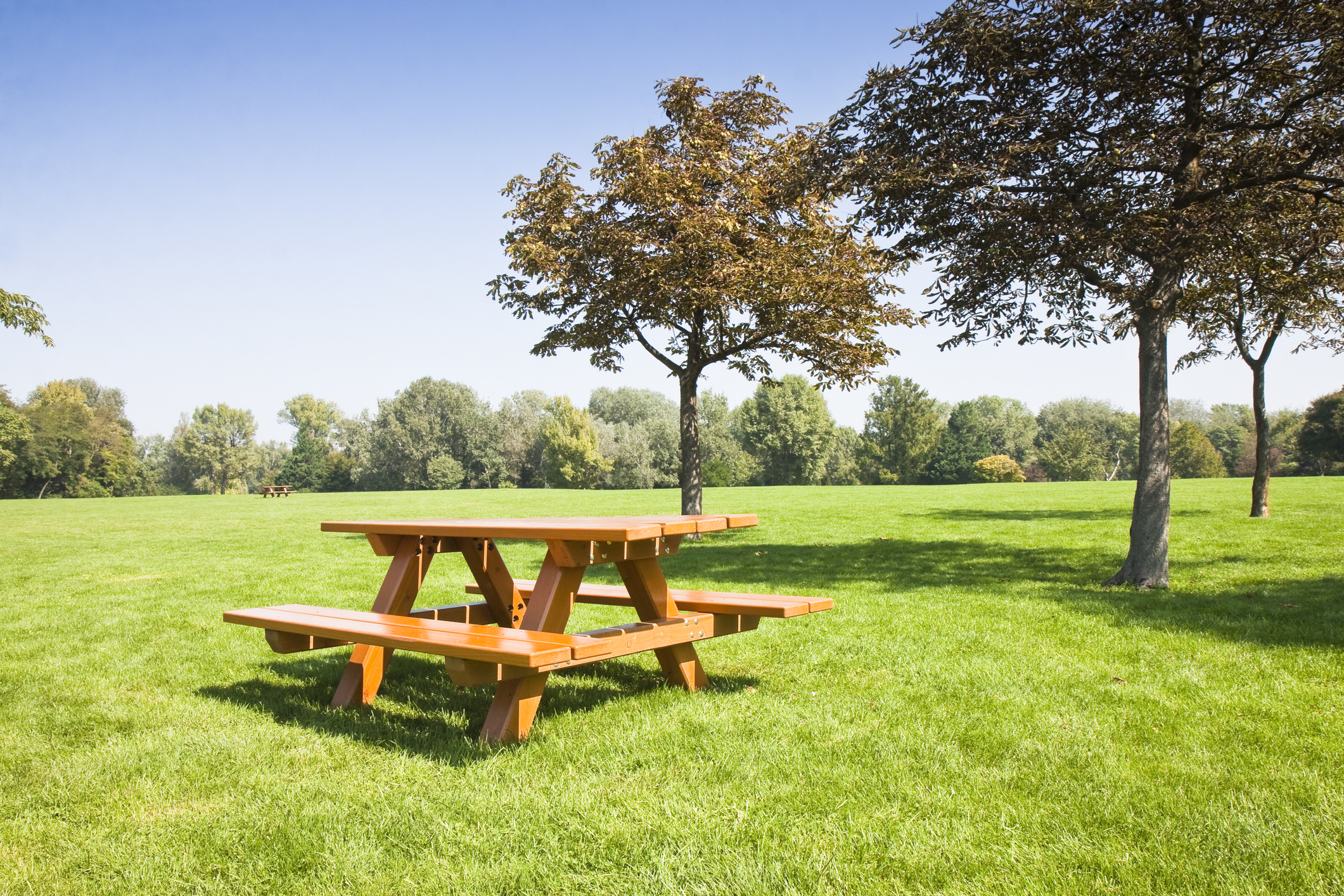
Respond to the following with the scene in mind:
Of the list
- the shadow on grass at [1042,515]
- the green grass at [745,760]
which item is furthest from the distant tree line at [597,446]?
the green grass at [745,760]

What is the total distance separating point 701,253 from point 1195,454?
72.2 m

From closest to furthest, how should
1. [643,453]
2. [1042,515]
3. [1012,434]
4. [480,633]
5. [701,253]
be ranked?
[480,633] < [701,253] < [1042,515] < [643,453] < [1012,434]

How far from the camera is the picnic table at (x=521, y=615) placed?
4.19m

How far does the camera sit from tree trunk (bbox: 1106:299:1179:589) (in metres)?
9.96

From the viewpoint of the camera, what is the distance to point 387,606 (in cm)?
552

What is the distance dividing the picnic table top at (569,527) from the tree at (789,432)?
6781 cm

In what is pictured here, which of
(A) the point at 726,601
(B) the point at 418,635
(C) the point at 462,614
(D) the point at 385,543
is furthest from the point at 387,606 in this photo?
(A) the point at 726,601

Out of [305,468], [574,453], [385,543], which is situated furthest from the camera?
[305,468]

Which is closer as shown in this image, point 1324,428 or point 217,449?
point 1324,428

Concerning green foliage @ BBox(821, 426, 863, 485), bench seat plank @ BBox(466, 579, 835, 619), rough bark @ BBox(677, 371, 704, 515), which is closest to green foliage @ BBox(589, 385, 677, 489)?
green foliage @ BBox(821, 426, 863, 485)

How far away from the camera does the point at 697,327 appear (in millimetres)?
17328

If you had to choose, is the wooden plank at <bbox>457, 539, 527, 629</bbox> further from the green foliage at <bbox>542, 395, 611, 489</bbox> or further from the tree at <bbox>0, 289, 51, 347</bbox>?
the green foliage at <bbox>542, 395, 611, 489</bbox>

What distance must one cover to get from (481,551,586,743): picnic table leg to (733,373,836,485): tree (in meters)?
68.3

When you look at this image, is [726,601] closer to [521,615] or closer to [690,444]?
[521,615]
